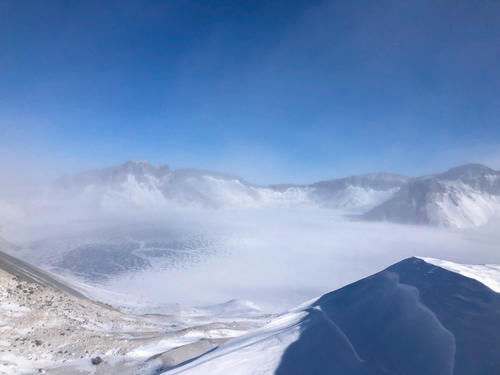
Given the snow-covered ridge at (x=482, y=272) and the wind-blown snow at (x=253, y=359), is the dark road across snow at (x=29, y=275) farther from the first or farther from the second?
the snow-covered ridge at (x=482, y=272)

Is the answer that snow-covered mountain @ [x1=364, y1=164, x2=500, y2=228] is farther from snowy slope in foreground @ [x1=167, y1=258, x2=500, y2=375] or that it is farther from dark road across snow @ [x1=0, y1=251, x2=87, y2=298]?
dark road across snow @ [x1=0, y1=251, x2=87, y2=298]

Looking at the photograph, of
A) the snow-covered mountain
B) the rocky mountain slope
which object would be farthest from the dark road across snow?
the snow-covered mountain

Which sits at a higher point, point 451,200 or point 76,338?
point 451,200

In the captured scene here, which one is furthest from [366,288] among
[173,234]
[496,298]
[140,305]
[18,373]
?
[173,234]

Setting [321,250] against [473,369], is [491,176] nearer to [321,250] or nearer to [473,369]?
[321,250]

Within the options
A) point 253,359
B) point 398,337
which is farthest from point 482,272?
point 253,359

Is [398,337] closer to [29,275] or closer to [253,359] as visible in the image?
[253,359]
